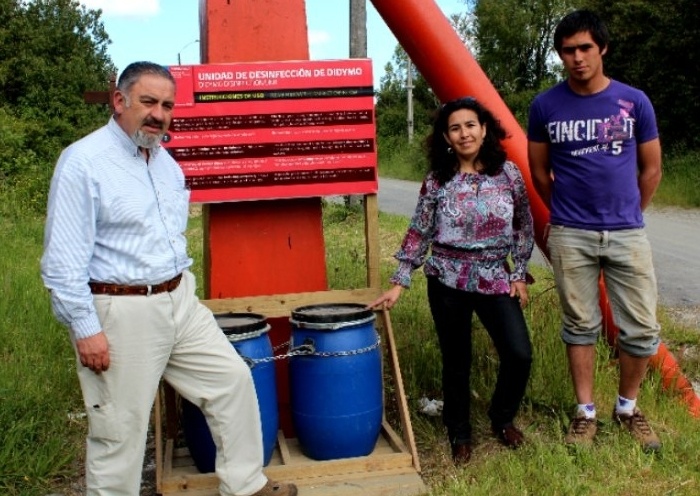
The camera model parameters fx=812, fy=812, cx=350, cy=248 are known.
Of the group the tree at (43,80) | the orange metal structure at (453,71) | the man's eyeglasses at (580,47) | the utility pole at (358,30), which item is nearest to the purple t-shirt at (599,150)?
the man's eyeglasses at (580,47)

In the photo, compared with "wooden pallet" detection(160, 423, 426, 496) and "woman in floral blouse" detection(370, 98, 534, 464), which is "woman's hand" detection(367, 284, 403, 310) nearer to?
"woman in floral blouse" detection(370, 98, 534, 464)

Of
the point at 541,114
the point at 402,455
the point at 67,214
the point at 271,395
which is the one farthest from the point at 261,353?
the point at 541,114

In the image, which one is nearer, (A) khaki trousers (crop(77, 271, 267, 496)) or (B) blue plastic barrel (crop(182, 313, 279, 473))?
(A) khaki trousers (crop(77, 271, 267, 496))

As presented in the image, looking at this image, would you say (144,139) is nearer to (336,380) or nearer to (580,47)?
(336,380)

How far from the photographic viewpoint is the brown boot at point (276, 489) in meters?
3.63

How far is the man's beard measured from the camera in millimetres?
3215

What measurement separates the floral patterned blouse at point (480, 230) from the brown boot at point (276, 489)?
122 centimetres

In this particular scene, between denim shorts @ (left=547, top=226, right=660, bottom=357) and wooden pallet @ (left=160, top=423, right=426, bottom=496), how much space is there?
1.08 m

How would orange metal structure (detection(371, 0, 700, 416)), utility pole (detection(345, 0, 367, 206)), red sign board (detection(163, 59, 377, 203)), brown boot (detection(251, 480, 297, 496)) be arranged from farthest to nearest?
utility pole (detection(345, 0, 367, 206)), orange metal structure (detection(371, 0, 700, 416)), red sign board (detection(163, 59, 377, 203)), brown boot (detection(251, 480, 297, 496))

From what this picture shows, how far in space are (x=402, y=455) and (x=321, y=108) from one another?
1.84m

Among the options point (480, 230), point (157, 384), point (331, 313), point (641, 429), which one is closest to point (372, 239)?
point (331, 313)

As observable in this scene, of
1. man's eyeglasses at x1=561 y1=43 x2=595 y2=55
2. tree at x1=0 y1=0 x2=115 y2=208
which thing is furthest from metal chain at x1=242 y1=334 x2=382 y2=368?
tree at x1=0 y1=0 x2=115 y2=208

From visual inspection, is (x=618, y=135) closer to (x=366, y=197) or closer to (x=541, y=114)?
(x=541, y=114)

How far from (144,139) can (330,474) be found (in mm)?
1863
